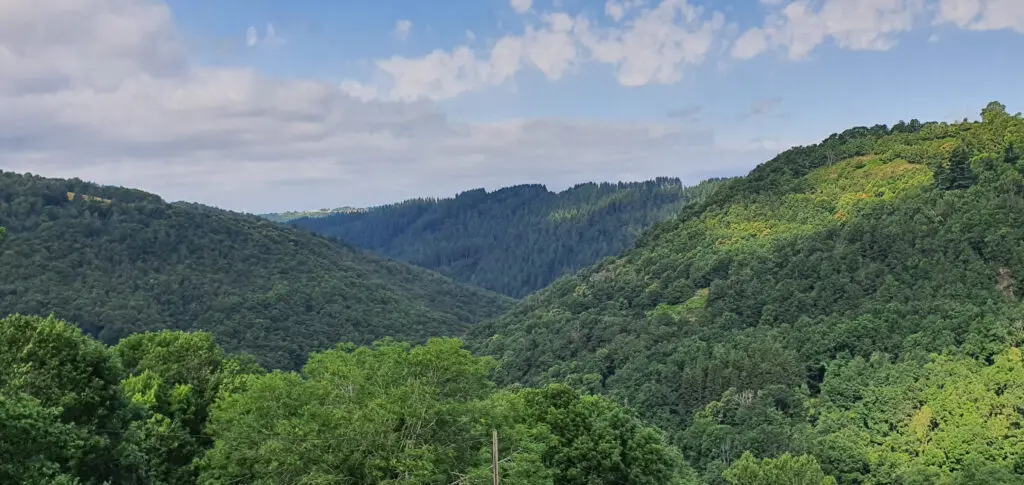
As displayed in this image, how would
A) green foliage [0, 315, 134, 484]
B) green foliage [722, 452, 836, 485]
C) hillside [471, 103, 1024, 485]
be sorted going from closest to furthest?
green foliage [0, 315, 134, 484]
green foliage [722, 452, 836, 485]
hillside [471, 103, 1024, 485]

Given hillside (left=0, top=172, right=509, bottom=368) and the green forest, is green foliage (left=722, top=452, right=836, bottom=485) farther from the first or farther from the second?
hillside (left=0, top=172, right=509, bottom=368)

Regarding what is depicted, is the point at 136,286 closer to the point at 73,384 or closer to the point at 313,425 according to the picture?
the point at 73,384

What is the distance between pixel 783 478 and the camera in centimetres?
5275

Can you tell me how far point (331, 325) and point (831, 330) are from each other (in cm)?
13155

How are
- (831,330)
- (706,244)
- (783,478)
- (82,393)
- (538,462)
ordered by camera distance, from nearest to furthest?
(538,462), (82,393), (783,478), (831,330), (706,244)

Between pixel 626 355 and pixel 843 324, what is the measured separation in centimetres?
2893

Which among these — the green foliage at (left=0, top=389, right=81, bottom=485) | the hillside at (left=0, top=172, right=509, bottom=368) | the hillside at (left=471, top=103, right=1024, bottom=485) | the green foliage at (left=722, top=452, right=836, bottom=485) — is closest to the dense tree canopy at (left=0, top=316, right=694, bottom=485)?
the green foliage at (left=0, top=389, right=81, bottom=485)

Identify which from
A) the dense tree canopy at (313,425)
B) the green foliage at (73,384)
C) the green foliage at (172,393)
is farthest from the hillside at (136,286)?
the green foliage at (73,384)

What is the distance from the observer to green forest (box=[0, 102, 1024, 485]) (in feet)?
96.2

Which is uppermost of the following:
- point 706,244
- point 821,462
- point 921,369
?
point 706,244

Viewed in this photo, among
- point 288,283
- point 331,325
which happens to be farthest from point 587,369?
point 288,283

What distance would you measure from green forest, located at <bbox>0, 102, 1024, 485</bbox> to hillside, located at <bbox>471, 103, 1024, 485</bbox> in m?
0.32

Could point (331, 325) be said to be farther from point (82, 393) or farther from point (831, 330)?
point (82, 393)

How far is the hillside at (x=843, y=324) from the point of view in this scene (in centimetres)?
6800
